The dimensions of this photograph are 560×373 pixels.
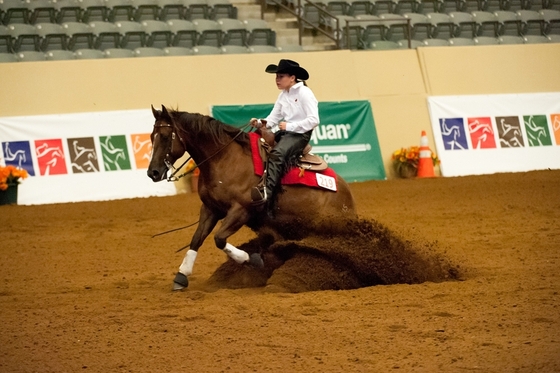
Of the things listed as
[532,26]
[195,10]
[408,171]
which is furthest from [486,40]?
[195,10]

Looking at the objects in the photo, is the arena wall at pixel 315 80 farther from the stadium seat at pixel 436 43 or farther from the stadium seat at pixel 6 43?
the stadium seat at pixel 6 43

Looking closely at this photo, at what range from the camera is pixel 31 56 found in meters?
18.2

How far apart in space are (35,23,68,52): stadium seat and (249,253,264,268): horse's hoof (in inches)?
442

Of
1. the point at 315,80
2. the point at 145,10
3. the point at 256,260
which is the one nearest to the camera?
the point at 256,260

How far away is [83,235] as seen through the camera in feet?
44.7

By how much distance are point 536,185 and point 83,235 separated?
30.4 ft

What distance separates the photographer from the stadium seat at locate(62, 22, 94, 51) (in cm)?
1911

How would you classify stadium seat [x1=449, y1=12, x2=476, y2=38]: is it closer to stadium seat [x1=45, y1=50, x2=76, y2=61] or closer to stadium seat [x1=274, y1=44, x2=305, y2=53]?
stadium seat [x1=274, y1=44, x2=305, y2=53]

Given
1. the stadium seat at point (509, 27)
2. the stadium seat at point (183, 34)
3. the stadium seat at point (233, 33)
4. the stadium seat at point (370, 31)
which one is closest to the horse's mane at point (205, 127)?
the stadium seat at point (183, 34)

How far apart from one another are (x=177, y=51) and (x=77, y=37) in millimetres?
2274

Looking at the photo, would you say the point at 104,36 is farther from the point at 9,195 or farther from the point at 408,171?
the point at 408,171

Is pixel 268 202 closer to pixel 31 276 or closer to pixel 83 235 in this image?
pixel 31 276

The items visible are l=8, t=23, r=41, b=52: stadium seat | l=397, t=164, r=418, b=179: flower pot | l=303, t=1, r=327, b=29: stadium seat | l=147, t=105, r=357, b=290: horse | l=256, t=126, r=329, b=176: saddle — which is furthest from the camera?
l=303, t=1, r=327, b=29: stadium seat

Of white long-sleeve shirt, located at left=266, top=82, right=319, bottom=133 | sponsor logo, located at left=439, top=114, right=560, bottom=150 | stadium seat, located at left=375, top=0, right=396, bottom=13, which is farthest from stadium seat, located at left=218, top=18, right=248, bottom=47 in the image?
white long-sleeve shirt, located at left=266, top=82, right=319, bottom=133
